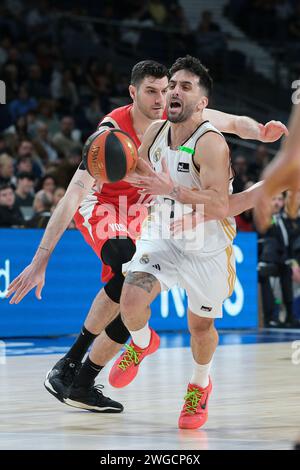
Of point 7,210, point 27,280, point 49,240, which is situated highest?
point 7,210

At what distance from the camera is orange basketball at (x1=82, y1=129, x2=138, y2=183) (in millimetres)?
5559

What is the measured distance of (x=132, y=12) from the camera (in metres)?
21.0

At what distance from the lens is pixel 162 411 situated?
645 centimetres

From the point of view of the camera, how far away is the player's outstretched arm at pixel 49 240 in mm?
6086

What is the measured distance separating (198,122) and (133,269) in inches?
36.1

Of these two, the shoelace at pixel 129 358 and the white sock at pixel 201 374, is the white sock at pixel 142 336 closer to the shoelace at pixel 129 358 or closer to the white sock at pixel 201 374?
the shoelace at pixel 129 358

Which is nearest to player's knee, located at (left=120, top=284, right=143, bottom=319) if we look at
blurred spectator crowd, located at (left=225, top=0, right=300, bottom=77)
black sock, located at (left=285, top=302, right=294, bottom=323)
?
black sock, located at (left=285, top=302, right=294, bottom=323)

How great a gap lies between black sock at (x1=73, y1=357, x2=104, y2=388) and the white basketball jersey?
101 centimetres

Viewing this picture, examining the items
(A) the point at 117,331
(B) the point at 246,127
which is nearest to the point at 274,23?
(B) the point at 246,127

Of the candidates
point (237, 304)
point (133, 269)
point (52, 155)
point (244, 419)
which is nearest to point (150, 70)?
point (133, 269)

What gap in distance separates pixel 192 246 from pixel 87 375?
4.04 feet

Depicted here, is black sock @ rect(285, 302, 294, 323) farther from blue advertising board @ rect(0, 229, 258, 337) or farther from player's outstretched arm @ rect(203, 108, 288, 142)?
player's outstretched arm @ rect(203, 108, 288, 142)

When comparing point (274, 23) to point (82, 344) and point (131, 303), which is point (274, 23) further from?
point (131, 303)

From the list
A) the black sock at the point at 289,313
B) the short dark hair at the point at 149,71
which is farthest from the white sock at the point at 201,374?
the black sock at the point at 289,313
